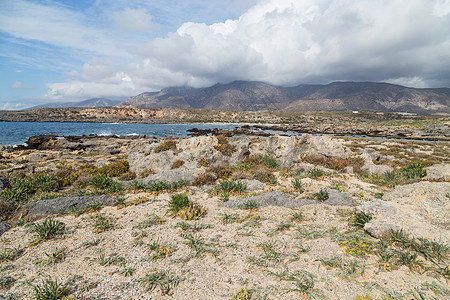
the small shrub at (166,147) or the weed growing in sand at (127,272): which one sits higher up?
the small shrub at (166,147)

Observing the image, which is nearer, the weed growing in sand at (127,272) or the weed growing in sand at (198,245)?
the weed growing in sand at (127,272)

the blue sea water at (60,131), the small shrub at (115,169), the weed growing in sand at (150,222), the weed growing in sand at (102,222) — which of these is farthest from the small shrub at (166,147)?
the blue sea water at (60,131)

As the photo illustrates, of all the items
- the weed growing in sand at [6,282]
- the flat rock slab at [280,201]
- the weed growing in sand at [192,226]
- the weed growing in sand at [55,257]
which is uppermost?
the weed growing in sand at [6,282]

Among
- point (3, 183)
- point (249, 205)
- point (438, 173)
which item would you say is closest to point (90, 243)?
point (249, 205)

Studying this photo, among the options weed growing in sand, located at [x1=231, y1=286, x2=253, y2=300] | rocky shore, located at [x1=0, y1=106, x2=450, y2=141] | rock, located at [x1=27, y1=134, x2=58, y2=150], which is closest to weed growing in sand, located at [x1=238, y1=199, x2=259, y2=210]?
weed growing in sand, located at [x1=231, y1=286, x2=253, y2=300]

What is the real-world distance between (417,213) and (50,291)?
9.30m

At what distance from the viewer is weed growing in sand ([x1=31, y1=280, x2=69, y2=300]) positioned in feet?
11.5

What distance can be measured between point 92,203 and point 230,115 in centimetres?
12659

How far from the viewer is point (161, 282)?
3.98 metres

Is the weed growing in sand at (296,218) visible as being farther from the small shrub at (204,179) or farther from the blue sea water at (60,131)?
the blue sea water at (60,131)

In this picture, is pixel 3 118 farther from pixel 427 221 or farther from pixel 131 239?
pixel 427 221

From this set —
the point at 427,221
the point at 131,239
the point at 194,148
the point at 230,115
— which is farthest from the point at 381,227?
the point at 230,115

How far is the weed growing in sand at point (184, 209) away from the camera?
6.90 metres

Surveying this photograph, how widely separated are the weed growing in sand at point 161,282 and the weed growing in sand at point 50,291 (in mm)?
1380
